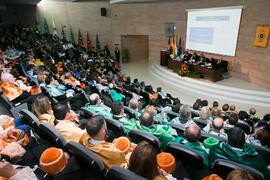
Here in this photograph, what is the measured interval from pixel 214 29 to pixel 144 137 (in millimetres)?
9304

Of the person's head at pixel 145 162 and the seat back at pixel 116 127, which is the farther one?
the seat back at pixel 116 127

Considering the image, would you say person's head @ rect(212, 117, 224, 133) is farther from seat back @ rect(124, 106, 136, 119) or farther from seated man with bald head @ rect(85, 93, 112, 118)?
seated man with bald head @ rect(85, 93, 112, 118)

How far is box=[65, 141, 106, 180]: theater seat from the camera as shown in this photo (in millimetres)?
1796

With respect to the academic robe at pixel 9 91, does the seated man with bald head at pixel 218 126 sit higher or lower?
lower

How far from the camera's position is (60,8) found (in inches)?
627

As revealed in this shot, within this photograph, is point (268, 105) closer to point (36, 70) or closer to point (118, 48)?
point (36, 70)

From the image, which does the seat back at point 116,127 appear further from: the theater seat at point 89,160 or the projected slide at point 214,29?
the projected slide at point 214,29

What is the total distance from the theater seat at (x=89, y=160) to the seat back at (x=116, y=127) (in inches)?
31.8

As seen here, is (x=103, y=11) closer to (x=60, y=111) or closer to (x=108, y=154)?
(x=60, y=111)

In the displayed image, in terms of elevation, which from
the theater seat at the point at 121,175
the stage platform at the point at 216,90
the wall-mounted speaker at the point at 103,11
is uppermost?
the wall-mounted speaker at the point at 103,11

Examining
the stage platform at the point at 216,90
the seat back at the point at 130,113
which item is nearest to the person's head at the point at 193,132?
the seat back at the point at 130,113

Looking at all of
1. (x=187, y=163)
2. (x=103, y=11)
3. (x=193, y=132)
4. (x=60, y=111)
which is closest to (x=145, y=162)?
(x=187, y=163)

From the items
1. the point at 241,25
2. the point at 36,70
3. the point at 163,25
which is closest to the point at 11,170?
the point at 36,70

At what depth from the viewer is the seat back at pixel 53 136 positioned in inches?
84.4
